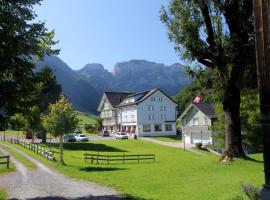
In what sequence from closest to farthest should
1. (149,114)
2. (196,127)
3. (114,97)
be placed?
(196,127), (149,114), (114,97)

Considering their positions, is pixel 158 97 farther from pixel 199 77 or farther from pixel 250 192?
pixel 250 192

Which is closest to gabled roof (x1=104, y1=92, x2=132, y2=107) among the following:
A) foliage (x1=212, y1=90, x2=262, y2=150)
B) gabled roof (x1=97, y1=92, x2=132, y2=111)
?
gabled roof (x1=97, y1=92, x2=132, y2=111)

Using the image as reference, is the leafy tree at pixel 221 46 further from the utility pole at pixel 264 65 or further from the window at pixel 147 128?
the window at pixel 147 128

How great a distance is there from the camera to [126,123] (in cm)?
11025

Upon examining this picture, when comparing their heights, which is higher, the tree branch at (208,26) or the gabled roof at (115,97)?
the gabled roof at (115,97)

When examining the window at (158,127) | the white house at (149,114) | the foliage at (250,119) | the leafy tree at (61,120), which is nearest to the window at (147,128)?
the white house at (149,114)

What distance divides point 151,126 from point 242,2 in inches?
3071

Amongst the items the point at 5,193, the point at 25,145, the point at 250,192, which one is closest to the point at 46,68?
the point at 5,193

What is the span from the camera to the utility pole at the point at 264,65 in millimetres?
7309

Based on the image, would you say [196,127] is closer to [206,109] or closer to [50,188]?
[206,109]

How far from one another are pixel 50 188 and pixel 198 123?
2489 inches

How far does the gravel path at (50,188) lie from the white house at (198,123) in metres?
52.9

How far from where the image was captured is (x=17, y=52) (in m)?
15.6

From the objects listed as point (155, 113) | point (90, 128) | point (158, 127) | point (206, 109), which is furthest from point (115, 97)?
point (206, 109)
